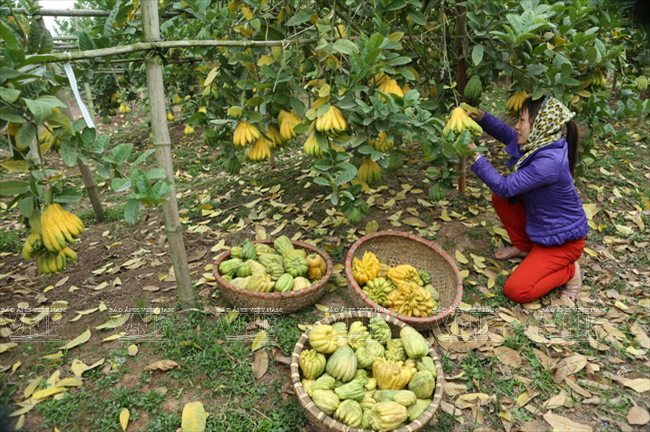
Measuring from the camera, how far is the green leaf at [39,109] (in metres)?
1.13

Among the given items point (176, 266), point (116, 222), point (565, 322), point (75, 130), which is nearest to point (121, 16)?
point (75, 130)

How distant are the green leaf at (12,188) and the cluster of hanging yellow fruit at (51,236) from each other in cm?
9

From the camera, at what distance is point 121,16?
5.36 feet

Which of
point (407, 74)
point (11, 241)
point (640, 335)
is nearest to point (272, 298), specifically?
point (407, 74)

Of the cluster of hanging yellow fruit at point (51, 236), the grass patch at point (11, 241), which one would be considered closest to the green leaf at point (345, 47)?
the cluster of hanging yellow fruit at point (51, 236)

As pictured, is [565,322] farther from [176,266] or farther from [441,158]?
[176,266]

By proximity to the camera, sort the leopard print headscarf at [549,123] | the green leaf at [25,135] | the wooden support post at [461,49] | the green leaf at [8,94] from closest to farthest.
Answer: the green leaf at [8,94]
the green leaf at [25,135]
the leopard print headscarf at [549,123]
the wooden support post at [461,49]

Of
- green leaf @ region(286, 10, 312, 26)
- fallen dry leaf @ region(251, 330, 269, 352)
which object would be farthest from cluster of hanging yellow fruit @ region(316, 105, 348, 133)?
fallen dry leaf @ region(251, 330, 269, 352)

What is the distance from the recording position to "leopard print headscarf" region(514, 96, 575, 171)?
212 cm

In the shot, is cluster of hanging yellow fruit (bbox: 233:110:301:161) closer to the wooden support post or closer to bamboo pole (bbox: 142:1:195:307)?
bamboo pole (bbox: 142:1:195:307)

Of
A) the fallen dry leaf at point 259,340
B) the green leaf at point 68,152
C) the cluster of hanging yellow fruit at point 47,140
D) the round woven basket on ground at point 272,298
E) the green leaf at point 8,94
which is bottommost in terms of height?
the fallen dry leaf at point 259,340

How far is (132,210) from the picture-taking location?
131 centimetres

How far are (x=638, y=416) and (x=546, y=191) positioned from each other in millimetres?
1118

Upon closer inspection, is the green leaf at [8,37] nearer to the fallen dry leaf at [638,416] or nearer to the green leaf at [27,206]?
the green leaf at [27,206]
